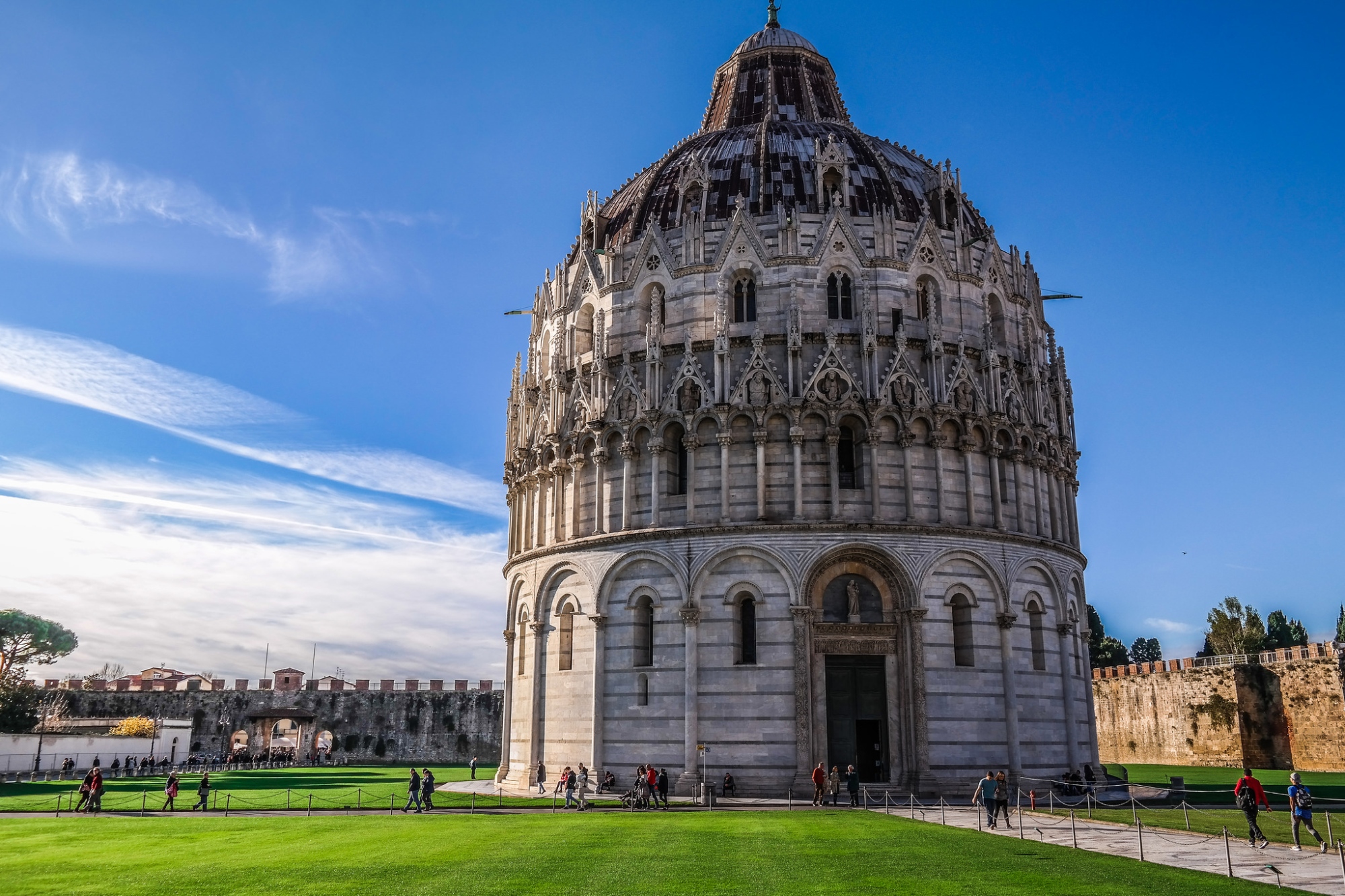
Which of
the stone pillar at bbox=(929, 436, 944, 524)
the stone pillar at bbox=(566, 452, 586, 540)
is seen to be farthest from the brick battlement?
the stone pillar at bbox=(566, 452, 586, 540)

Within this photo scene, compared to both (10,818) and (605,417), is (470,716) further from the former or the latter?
(10,818)

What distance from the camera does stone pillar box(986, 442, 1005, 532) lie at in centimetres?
3872

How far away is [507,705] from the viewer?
44.1m

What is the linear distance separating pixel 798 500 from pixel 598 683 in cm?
985

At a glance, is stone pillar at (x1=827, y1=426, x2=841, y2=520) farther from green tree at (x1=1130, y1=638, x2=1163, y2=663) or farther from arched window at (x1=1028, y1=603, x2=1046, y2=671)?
green tree at (x1=1130, y1=638, x2=1163, y2=663)

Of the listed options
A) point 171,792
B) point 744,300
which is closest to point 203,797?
point 171,792

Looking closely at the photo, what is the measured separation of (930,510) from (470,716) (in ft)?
145

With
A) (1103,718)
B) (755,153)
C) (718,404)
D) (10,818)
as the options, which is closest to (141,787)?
(10,818)

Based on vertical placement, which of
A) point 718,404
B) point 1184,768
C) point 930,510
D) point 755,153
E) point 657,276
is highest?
point 755,153

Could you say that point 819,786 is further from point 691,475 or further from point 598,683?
point 691,475

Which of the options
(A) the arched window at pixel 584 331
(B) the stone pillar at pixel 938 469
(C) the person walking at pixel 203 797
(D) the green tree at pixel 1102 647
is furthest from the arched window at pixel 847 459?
(D) the green tree at pixel 1102 647

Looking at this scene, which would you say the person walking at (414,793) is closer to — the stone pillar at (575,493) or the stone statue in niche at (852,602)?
the stone pillar at (575,493)

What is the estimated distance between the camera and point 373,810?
32.2 m

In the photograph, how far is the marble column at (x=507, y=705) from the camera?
1703 inches
